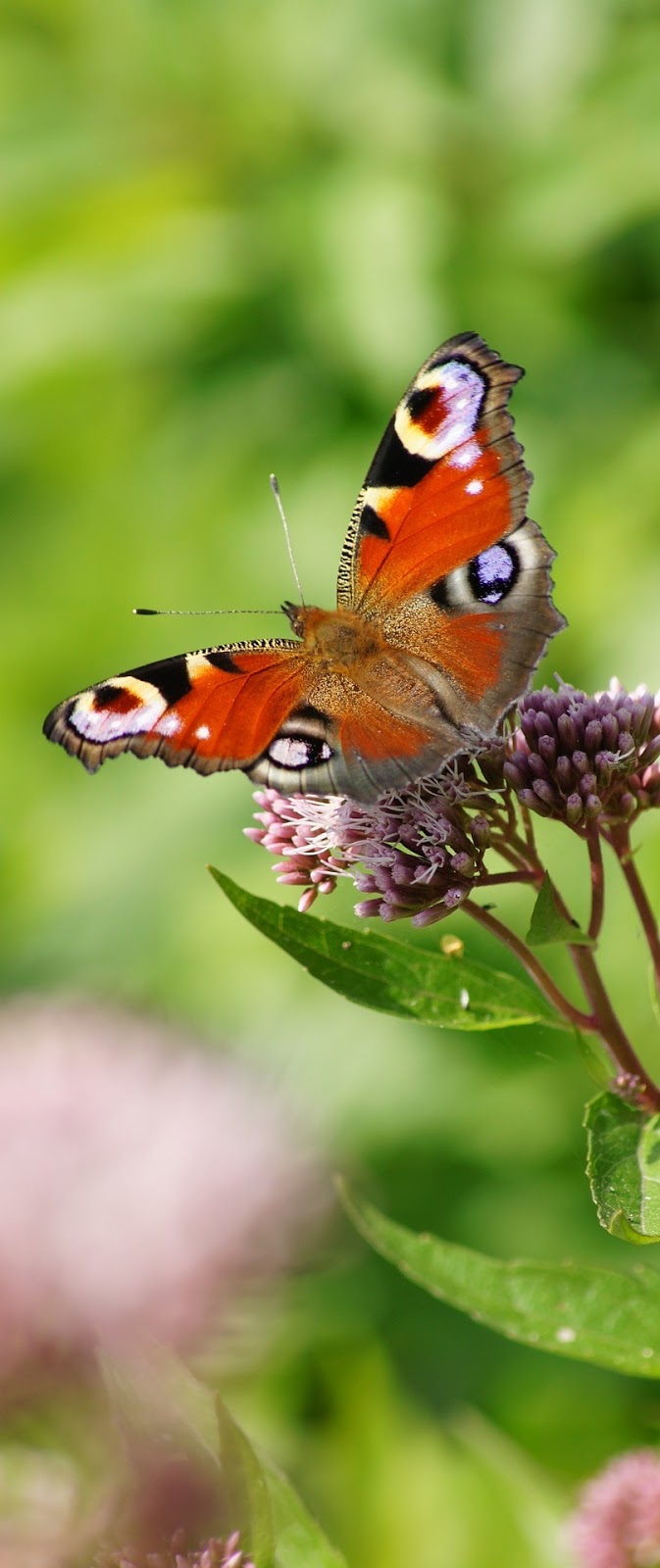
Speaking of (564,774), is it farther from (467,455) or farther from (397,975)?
(467,455)

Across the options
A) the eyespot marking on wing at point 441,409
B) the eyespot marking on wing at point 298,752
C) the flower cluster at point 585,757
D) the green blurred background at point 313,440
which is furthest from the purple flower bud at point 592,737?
the green blurred background at point 313,440

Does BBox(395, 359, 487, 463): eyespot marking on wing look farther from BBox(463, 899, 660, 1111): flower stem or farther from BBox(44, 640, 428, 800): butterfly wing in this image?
BBox(463, 899, 660, 1111): flower stem

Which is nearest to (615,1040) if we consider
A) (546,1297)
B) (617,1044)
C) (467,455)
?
(617,1044)

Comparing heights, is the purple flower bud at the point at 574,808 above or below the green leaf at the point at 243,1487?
above

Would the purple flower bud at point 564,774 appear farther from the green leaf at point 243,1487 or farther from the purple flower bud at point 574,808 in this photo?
the green leaf at point 243,1487

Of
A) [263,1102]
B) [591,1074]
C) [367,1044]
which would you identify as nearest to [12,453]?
[367,1044]
